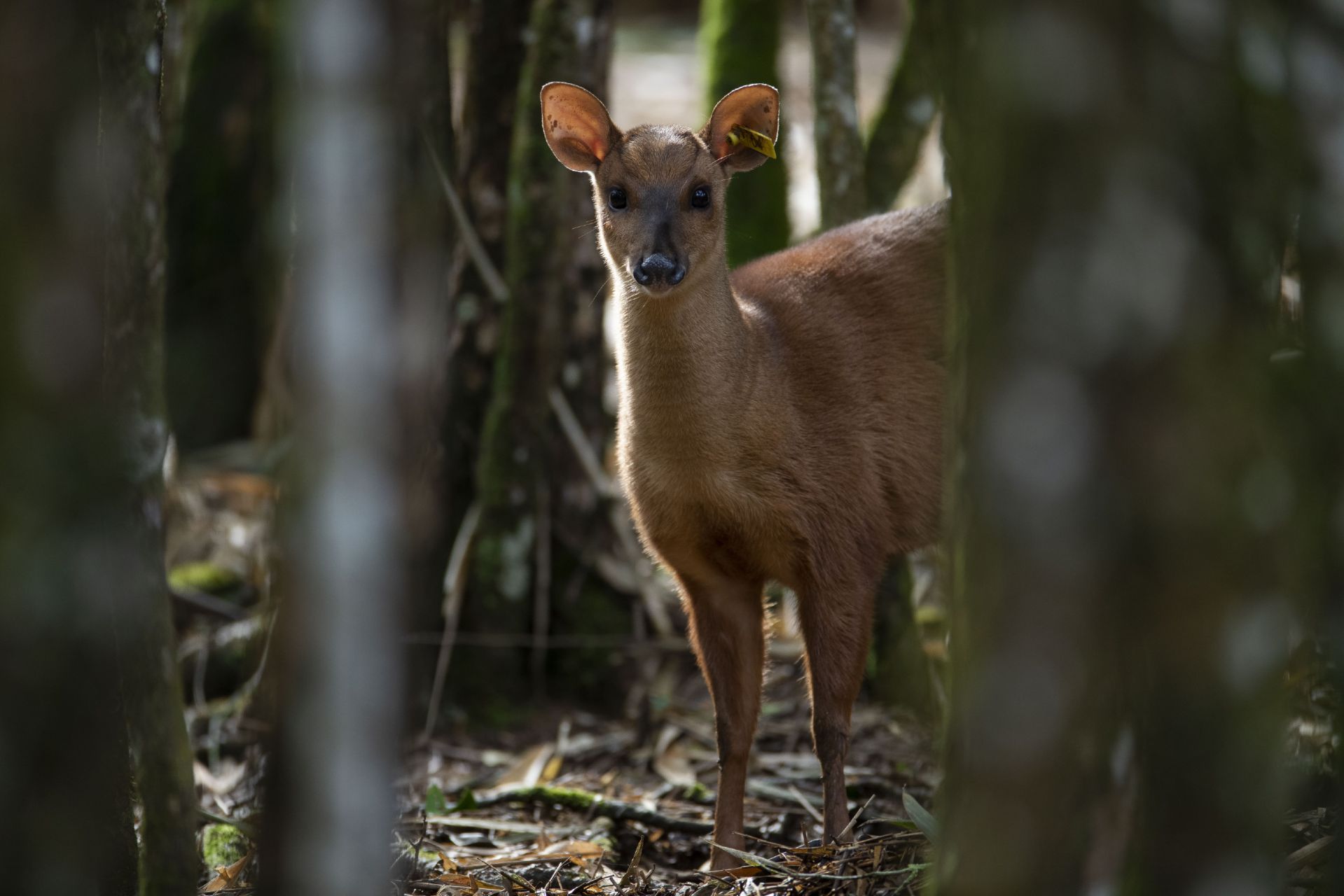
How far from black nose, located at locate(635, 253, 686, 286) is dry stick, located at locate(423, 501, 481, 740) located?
1.95 meters

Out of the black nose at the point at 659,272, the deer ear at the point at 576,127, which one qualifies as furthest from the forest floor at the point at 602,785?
the deer ear at the point at 576,127

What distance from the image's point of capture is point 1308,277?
2.57 metres

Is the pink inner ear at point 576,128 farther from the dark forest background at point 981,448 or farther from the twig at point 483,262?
the dark forest background at point 981,448

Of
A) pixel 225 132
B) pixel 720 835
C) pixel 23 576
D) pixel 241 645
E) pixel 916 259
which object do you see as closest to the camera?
pixel 23 576

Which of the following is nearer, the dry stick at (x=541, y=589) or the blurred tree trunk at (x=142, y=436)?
the blurred tree trunk at (x=142, y=436)

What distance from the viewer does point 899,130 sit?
6387 mm

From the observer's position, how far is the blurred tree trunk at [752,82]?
273 inches

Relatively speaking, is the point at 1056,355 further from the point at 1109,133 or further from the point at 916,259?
the point at 916,259

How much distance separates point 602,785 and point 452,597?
1134 mm

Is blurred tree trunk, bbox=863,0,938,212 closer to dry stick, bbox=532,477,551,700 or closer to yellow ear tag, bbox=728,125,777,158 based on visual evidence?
yellow ear tag, bbox=728,125,777,158

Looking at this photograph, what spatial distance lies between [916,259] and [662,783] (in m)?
2.21

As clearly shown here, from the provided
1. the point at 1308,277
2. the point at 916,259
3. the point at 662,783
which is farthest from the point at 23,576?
the point at 916,259

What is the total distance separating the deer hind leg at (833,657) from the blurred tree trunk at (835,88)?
1976 millimetres

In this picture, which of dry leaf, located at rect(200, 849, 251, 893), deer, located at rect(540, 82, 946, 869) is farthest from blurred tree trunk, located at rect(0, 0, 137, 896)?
deer, located at rect(540, 82, 946, 869)
